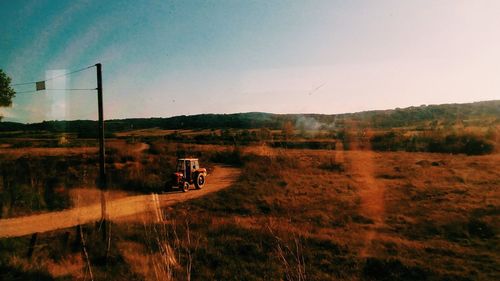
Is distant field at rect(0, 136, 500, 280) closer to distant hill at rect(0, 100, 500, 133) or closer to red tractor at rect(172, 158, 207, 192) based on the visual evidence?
red tractor at rect(172, 158, 207, 192)

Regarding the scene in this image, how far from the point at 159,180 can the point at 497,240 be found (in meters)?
20.2

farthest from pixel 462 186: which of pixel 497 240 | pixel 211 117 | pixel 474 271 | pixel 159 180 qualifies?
pixel 211 117

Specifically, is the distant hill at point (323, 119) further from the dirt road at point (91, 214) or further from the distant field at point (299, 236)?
the dirt road at point (91, 214)

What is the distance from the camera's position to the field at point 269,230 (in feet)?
30.5

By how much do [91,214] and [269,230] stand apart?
885cm

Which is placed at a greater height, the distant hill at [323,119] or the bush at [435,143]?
the distant hill at [323,119]

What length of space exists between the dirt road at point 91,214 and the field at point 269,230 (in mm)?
427

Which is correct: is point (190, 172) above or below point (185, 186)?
above

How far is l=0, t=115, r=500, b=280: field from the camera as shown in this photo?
930 cm

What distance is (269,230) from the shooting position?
36.9 feet

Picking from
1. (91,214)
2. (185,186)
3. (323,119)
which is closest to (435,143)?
(185,186)

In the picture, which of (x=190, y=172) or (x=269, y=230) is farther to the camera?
(x=190, y=172)

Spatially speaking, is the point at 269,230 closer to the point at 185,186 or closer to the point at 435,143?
the point at 185,186

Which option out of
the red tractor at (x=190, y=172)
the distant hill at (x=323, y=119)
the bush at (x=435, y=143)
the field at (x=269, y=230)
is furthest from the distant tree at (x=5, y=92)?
the distant hill at (x=323, y=119)
